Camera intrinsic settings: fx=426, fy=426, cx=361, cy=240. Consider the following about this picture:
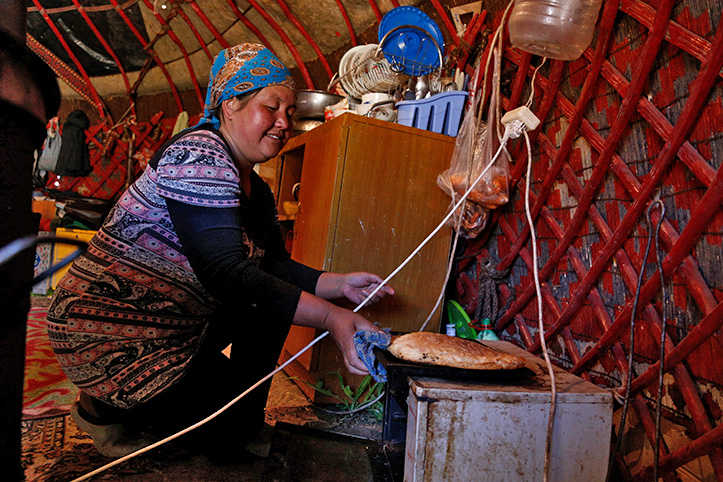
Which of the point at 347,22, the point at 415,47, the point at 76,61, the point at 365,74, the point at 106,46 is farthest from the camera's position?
the point at 76,61

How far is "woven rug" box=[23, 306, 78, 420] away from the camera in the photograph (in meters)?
1.38

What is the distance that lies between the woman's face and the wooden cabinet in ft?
1.26

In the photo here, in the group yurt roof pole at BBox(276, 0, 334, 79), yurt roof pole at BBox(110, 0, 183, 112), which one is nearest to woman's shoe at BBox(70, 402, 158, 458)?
yurt roof pole at BBox(276, 0, 334, 79)

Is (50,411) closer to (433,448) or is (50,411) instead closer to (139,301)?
(139,301)

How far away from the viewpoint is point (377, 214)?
1.48m

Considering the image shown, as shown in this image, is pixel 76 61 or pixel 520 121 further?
pixel 76 61

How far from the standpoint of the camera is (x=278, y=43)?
341cm

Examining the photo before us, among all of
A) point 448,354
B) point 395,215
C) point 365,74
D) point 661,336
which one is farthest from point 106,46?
point 661,336

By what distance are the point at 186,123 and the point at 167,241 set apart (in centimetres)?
347

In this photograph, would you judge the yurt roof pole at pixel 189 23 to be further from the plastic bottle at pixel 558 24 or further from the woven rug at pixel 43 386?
the plastic bottle at pixel 558 24

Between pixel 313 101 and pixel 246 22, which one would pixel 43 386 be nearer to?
pixel 313 101

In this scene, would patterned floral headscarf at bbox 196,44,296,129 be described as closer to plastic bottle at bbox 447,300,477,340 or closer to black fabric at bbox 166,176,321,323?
black fabric at bbox 166,176,321,323

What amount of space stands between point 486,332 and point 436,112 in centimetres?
82

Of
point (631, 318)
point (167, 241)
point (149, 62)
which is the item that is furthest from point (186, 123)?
point (631, 318)
